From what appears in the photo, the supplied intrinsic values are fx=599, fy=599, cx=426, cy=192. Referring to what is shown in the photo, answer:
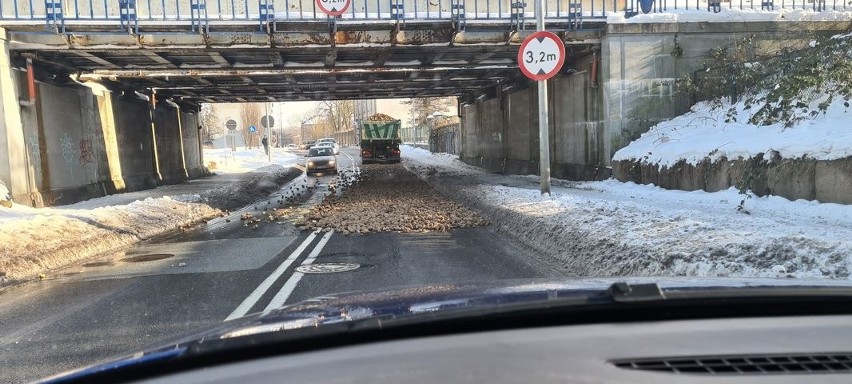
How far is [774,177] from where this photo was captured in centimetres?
1020

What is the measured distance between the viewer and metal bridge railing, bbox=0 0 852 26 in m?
14.1

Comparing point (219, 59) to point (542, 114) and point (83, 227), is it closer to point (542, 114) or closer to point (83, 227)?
point (83, 227)

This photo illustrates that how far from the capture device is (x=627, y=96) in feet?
54.9

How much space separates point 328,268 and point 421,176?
18470 millimetres

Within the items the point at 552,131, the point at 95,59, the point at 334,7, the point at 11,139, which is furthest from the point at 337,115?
the point at 11,139

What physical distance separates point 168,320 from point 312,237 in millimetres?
5386

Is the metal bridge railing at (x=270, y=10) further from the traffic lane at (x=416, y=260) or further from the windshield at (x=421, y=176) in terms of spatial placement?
the traffic lane at (x=416, y=260)

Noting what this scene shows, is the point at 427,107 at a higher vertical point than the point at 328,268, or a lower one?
higher

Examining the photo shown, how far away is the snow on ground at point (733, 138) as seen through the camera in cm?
969

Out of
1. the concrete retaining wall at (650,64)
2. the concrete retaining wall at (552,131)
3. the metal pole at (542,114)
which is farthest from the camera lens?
the concrete retaining wall at (552,131)

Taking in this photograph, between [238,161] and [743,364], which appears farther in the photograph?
[238,161]

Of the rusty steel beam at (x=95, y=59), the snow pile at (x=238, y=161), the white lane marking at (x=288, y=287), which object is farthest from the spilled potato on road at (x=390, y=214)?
the snow pile at (x=238, y=161)

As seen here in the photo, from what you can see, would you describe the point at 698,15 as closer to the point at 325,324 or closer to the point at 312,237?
the point at 312,237

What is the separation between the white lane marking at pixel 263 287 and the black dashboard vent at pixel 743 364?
4.47 m
